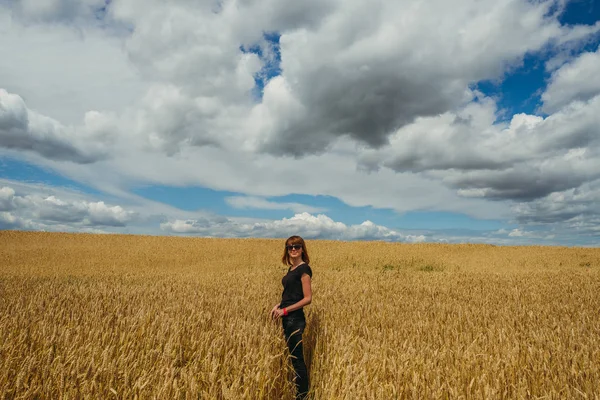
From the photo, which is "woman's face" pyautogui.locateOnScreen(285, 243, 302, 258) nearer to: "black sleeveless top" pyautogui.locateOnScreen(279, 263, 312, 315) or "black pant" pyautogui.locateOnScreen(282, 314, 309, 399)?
"black sleeveless top" pyautogui.locateOnScreen(279, 263, 312, 315)

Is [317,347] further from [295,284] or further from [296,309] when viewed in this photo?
[295,284]

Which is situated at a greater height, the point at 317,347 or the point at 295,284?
the point at 295,284

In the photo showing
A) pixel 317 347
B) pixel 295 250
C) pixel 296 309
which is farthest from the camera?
pixel 317 347

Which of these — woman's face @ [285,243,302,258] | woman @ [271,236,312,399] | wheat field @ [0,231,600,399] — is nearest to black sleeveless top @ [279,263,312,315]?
woman @ [271,236,312,399]

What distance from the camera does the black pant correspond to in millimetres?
4770

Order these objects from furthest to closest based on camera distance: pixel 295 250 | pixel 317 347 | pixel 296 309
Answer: pixel 317 347
pixel 295 250
pixel 296 309

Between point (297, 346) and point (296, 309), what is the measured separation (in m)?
0.57

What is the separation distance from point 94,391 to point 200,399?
3.10ft

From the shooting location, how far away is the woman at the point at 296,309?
475 centimetres

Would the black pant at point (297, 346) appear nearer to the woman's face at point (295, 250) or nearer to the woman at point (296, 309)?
the woman at point (296, 309)

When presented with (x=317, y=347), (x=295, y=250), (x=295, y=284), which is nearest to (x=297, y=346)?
(x=317, y=347)

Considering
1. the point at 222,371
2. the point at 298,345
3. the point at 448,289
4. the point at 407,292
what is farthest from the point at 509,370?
the point at 448,289

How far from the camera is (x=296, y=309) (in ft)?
15.6

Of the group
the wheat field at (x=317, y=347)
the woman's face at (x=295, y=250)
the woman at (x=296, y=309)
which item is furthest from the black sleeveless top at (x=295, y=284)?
the wheat field at (x=317, y=347)
